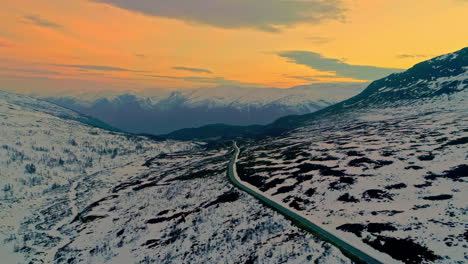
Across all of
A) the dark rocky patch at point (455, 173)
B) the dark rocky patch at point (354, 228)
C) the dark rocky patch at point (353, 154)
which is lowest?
the dark rocky patch at point (354, 228)

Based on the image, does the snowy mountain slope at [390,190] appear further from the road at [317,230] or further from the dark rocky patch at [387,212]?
the road at [317,230]

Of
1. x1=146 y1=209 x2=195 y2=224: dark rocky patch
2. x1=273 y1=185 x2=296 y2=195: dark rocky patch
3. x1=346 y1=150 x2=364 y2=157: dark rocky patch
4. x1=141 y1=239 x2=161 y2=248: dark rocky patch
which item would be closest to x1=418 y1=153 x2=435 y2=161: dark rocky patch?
x1=346 y1=150 x2=364 y2=157: dark rocky patch

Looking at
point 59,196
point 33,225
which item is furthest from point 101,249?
point 59,196

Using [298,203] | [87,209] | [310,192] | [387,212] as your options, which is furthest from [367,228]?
[87,209]

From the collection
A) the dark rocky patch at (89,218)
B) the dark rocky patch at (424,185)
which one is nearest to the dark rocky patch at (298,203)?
the dark rocky patch at (424,185)

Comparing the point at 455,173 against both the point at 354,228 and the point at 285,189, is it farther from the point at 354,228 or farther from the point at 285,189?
the point at 285,189

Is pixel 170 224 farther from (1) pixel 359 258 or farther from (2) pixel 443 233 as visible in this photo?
(2) pixel 443 233

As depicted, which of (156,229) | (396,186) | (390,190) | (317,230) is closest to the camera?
(317,230)

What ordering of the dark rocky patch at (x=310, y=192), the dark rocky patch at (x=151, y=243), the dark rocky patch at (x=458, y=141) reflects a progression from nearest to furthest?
1. the dark rocky patch at (x=151, y=243)
2. the dark rocky patch at (x=310, y=192)
3. the dark rocky patch at (x=458, y=141)
